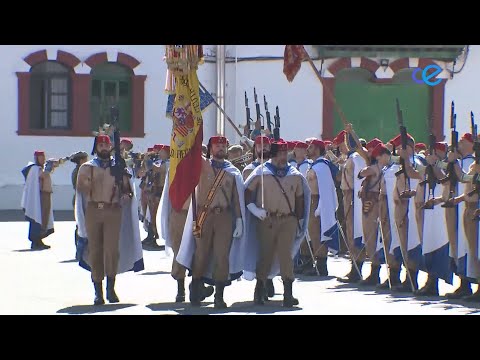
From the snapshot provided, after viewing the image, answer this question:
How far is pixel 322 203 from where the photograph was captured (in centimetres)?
1700

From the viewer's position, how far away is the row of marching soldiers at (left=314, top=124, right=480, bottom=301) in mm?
13852

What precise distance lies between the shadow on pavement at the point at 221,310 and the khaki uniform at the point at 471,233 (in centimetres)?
212

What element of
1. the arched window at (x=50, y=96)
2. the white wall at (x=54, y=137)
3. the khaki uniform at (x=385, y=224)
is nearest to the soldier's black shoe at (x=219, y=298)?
the khaki uniform at (x=385, y=224)

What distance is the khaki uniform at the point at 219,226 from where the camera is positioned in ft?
44.0

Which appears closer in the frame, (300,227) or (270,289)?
(300,227)

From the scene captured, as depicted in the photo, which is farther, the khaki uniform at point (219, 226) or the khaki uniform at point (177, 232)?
the khaki uniform at point (177, 232)

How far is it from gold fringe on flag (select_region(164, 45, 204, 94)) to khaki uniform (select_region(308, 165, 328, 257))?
3.63 meters

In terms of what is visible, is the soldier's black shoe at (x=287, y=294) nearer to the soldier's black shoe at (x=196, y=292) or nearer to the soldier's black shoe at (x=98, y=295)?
the soldier's black shoe at (x=196, y=292)

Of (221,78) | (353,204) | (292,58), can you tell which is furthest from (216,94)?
(292,58)

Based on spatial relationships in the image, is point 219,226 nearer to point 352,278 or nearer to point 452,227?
point 452,227

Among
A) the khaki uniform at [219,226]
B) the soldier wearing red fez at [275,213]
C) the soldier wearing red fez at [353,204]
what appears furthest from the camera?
the soldier wearing red fez at [353,204]

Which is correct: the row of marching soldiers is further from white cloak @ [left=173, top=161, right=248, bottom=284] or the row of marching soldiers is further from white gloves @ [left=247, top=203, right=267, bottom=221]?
white cloak @ [left=173, top=161, right=248, bottom=284]

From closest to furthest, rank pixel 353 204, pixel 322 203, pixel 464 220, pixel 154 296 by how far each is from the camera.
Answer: pixel 464 220
pixel 154 296
pixel 353 204
pixel 322 203

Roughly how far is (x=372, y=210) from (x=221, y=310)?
331 centimetres
